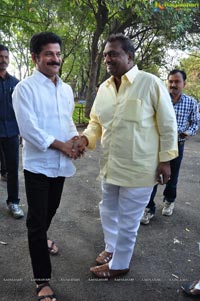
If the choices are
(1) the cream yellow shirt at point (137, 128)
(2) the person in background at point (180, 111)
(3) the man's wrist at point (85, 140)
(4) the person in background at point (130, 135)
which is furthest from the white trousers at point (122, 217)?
(2) the person in background at point (180, 111)

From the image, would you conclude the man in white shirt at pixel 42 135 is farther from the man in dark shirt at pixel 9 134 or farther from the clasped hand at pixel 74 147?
the man in dark shirt at pixel 9 134

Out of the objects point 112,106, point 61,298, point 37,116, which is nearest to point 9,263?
point 61,298

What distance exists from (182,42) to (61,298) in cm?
1449

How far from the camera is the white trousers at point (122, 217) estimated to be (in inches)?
100.0

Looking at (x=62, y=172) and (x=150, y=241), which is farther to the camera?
(x=150, y=241)

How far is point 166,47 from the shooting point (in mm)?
20781

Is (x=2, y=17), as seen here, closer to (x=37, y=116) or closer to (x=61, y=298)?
(x=37, y=116)

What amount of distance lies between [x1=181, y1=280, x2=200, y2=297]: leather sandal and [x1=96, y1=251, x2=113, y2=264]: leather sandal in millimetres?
746

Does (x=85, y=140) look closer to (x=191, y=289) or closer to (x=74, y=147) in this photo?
(x=74, y=147)

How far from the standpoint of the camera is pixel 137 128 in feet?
7.97

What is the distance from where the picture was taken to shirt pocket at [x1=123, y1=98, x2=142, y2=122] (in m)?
2.39

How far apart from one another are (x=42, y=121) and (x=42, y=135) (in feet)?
0.46

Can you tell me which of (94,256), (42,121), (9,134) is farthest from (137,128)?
(9,134)

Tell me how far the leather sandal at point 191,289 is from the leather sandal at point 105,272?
1.81 ft
